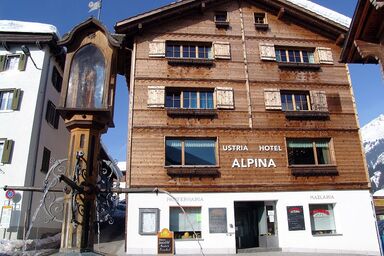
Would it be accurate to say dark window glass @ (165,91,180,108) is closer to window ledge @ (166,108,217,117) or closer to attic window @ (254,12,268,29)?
window ledge @ (166,108,217,117)

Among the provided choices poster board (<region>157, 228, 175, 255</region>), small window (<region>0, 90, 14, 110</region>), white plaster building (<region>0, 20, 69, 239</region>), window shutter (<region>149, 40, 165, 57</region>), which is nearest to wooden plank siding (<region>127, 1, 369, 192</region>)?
window shutter (<region>149, 40, 165, 57</region>)

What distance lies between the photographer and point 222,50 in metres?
20.8

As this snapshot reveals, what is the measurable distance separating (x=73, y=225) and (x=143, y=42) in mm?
18026

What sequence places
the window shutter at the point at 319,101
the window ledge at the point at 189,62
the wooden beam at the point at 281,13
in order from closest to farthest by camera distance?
the window ledge at the point at 189,62
the window shutter at the point at 319,101
the wooden beam at the point at 281,13

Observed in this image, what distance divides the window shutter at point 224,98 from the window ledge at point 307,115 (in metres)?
3.23

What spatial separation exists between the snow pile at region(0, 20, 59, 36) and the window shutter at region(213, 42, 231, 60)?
410 inches

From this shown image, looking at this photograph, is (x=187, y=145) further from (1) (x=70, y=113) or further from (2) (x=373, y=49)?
(1) (x=70, y=113)

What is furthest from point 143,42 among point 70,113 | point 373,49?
point 70,113

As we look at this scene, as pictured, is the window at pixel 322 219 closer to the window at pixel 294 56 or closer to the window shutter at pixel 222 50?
the window at pixel 294 56

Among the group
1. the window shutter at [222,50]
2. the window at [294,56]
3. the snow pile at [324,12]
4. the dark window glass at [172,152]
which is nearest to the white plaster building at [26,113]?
the dark window glass at [172,152]

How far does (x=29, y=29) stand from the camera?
22.3 m

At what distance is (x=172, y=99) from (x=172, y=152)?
3.26 meters

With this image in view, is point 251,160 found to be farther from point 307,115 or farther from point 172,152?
point 307,115

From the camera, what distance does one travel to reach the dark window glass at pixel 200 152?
18688 mm
